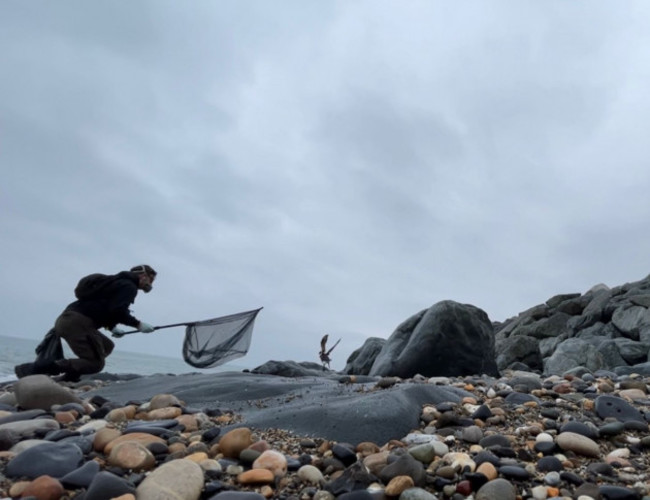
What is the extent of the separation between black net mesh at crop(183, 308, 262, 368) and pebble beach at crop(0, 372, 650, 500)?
5.77 metres

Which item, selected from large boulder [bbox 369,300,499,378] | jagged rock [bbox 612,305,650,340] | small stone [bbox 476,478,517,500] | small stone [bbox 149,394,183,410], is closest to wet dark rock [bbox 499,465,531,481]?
small stone [bbox 476,478,517,500]

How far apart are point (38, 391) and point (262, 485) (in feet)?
9.99

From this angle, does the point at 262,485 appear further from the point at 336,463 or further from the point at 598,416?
the point at 598,416

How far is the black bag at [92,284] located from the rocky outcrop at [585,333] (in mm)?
8126

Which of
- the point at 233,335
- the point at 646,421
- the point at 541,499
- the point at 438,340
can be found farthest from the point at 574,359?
the point at 541,499

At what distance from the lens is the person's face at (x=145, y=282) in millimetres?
8141

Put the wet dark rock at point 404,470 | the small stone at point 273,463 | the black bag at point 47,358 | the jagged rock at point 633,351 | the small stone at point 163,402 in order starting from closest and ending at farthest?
the wet dark rock at point 404,470 → the small stone at point 273,463 → the small stone at point 163,402 → the black bag at point 47,358 → the jagged rock at point 633,351

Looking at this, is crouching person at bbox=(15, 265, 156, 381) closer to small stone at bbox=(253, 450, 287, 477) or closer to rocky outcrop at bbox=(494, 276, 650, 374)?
small stone at bbox=(253, 450, 287, 477)

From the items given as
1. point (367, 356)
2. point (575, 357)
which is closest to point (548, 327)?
point (575, 357)

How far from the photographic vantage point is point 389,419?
3861 millimetres

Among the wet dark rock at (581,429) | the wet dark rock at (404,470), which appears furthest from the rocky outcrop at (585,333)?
the wet dark rock at (404,470)

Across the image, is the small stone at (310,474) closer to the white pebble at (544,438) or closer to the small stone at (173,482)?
the small stone at (173,482)

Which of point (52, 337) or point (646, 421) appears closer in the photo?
point (646, 421)

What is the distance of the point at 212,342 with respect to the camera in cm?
1030
